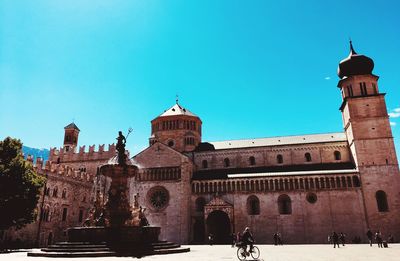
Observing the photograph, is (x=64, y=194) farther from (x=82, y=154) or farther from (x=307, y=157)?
(x=307, y=157)

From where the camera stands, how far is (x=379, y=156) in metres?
38.5

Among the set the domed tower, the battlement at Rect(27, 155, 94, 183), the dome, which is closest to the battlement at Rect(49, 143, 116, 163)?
the battlement at Rect(27, 155, 94, 183)

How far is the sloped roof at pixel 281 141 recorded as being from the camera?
46.2 m

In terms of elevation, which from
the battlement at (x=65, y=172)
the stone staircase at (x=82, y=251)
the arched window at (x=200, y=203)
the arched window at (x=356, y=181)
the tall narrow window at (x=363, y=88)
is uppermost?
the tall narrow window at (x=363, y=88)

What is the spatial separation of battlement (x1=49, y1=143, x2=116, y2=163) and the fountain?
97.4 ft

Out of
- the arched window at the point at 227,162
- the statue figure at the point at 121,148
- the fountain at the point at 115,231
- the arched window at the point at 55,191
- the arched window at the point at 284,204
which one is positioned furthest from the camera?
the arched window at the point at 227,162

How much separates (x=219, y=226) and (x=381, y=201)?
20.8 metres

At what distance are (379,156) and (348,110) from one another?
24.0 ft

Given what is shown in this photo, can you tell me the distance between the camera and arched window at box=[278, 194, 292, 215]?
39.3 meters

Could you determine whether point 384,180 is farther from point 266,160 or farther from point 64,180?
point 64,180

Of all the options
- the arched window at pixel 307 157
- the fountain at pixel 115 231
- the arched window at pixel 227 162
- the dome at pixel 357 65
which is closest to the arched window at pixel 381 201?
the arched window at pixel 307 157

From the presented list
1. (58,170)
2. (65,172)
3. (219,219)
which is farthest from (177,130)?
(58,170)

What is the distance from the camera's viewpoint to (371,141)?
129 ft

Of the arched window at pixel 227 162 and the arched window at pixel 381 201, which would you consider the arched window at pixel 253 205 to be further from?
the arched window at pixel 381 201
